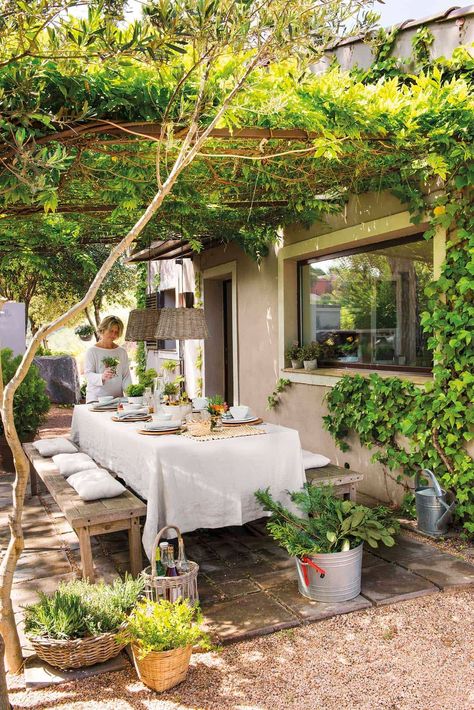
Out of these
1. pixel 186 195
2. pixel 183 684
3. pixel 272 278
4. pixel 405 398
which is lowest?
pixel 183 684

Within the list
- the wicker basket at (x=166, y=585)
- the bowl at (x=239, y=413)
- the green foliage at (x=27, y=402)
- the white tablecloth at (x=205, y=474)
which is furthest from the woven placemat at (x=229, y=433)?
the green foliage at (x=27, y=402)

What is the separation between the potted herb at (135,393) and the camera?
186 inches

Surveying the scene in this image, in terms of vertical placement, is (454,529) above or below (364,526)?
below

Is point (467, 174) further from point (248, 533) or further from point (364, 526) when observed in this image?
point (248, 533)

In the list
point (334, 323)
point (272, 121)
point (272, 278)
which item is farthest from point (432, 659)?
point (272, 278)

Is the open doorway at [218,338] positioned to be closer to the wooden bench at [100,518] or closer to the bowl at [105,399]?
the bowl at [105,399]

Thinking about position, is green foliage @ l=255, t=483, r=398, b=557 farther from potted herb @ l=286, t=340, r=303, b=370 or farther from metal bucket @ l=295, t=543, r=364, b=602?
potted herb @ l=286, t=340, r=303, b=370

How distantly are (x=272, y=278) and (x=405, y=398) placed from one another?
2.52 m

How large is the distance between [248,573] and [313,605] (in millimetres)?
550

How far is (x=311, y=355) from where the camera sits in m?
5.89

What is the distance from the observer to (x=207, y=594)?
3.19 m

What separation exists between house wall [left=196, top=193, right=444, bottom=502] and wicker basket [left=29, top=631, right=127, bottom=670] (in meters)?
2.90

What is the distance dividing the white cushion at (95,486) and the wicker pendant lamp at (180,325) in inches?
39.9

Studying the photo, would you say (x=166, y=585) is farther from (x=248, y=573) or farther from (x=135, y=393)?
(x=135, y=393)
